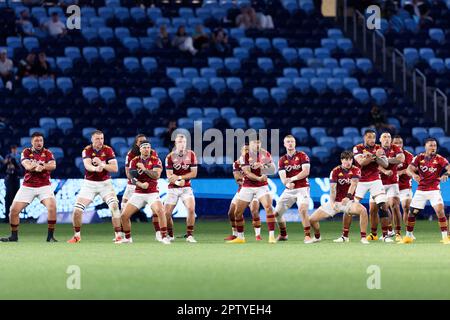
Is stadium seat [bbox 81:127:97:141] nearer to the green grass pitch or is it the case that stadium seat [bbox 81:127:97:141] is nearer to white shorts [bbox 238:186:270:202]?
the green grass pitch

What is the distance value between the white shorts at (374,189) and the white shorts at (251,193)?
73.7 inches

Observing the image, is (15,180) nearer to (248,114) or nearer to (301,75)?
(248,114)

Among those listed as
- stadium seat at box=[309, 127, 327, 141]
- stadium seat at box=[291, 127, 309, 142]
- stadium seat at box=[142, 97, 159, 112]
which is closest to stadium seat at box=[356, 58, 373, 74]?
stadium seat at box=[309, 127, 327, 141]

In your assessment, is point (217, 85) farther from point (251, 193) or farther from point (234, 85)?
point (251, 193)

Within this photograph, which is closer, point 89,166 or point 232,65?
point 89,166

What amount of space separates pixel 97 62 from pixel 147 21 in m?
3.02

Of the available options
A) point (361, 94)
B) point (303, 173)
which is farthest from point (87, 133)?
point (303, 173)

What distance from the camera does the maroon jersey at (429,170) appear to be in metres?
24.4

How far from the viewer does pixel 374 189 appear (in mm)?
24703

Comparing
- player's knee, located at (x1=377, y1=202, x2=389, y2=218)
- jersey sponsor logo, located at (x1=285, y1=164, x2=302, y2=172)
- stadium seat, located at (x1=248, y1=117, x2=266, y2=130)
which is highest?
stadium seat, located at (x1=248, y1=117, x2=266, y2=130)

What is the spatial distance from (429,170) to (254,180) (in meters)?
3.55

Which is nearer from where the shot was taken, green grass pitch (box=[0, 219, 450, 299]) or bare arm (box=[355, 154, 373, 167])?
green grass pitch (box=[0, 219, 450, 299])

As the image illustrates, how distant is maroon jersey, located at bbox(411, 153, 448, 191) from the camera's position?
80.1ft

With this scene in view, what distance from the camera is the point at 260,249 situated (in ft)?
72.0
